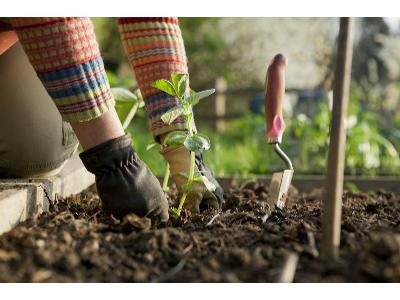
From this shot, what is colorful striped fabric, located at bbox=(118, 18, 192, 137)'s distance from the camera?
5.73 feet

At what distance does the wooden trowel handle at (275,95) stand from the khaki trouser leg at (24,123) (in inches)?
28.2

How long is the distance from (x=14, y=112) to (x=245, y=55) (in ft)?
28.3

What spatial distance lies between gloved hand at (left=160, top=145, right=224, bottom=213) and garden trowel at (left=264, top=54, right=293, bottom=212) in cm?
17

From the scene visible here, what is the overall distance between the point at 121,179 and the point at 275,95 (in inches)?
21.5

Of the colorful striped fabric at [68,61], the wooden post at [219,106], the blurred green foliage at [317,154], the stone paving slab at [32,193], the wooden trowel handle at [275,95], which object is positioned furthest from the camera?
the wooden post at [219,106]

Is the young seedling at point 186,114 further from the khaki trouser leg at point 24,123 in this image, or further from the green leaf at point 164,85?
the khaki trouser leg at point 24,123

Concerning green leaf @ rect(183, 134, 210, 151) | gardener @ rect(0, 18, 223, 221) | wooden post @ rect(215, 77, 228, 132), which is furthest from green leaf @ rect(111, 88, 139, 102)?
wooden post @ rect(215, 77, 228, 132)

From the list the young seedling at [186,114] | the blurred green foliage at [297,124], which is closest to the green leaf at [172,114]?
the young seedling at [186,114]

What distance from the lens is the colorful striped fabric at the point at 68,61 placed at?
1301 millimetres

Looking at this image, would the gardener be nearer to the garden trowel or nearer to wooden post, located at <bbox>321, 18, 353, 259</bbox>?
the garden trowel

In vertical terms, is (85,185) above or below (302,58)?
above

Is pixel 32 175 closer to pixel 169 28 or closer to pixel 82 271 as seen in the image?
pixel 169 28

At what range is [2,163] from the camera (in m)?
1.89

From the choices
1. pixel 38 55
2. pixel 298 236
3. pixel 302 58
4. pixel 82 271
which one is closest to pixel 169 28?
pixel 38 55
